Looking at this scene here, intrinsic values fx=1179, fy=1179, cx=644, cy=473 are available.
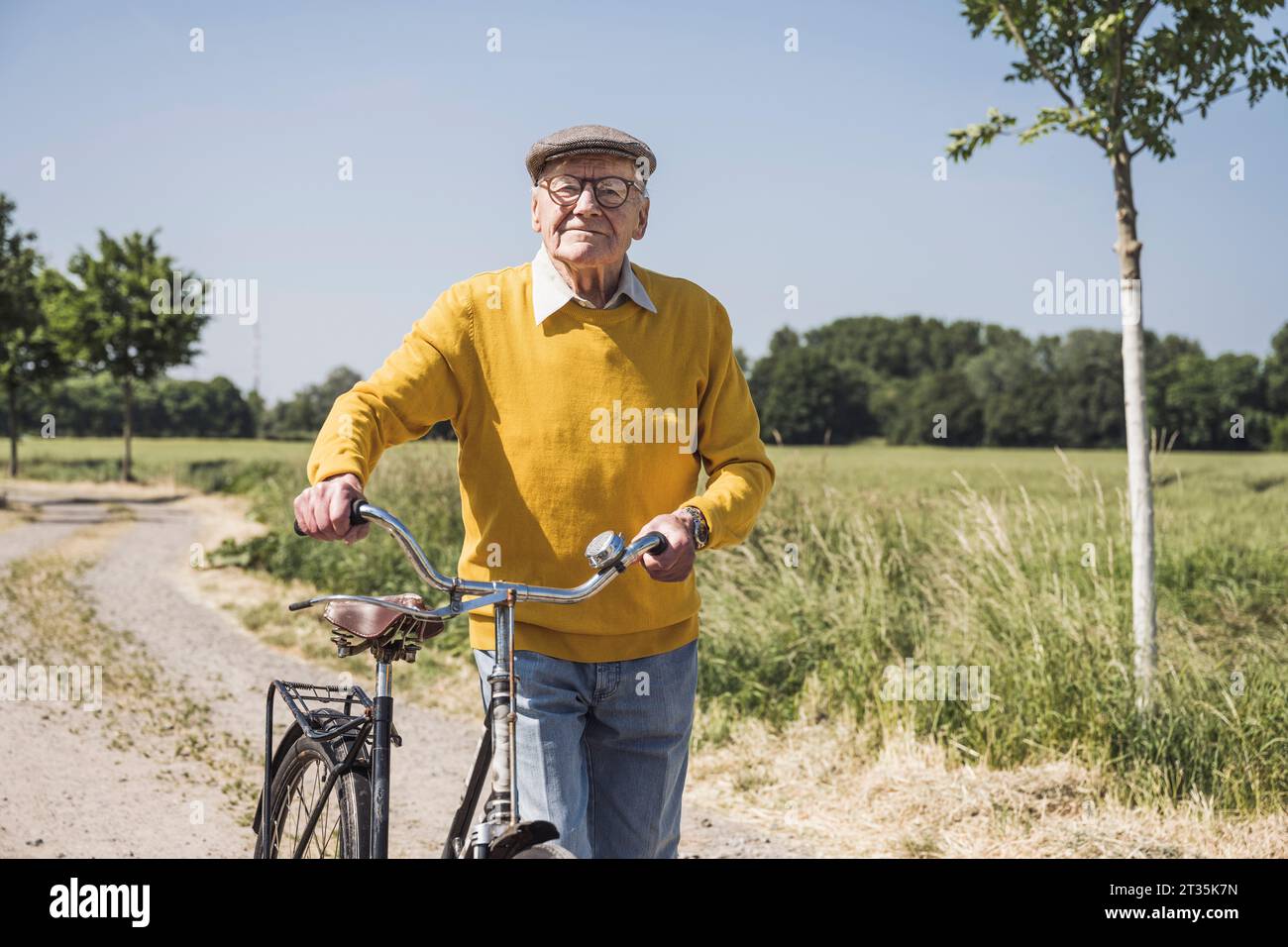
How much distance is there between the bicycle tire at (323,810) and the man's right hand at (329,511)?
0.63 meters

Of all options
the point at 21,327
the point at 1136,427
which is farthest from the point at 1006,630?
the point at 21,327

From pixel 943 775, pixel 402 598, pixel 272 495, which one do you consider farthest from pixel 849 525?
pixel 272 495

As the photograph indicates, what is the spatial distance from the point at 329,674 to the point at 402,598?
245 inches

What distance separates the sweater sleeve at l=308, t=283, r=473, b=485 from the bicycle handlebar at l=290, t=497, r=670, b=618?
243 mm

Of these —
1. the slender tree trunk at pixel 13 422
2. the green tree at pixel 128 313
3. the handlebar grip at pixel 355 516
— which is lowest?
the handlebar grip at pixel 355 516

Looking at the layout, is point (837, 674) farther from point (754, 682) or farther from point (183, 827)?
point (183, 827)

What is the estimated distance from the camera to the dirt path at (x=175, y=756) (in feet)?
15.9

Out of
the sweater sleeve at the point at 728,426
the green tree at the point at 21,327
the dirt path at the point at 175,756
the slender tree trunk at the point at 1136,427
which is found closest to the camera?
the sweater sleeve at the point at 728,426

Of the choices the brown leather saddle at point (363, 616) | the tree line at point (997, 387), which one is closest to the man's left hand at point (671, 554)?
the brown leather saddle at point (363, 616)

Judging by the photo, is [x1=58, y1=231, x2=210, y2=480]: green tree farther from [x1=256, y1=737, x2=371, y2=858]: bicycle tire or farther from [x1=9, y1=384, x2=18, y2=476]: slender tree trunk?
[x1=256, y1=737, x2=371, y2=858]: bicycle tire

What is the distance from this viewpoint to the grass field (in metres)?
4.92

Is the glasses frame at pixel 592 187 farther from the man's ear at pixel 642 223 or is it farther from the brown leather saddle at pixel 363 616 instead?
the brown leather saddle at pixel 363 616

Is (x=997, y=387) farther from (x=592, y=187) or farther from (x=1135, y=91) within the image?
(x=592, y=187)

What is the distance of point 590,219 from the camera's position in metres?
2.51
